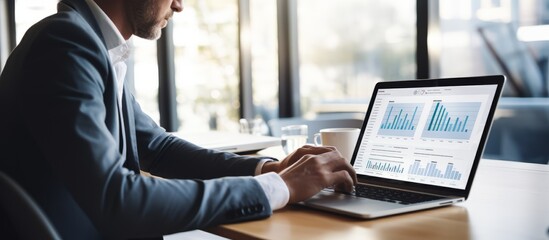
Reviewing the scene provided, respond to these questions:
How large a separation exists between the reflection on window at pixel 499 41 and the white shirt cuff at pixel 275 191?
7.13ft

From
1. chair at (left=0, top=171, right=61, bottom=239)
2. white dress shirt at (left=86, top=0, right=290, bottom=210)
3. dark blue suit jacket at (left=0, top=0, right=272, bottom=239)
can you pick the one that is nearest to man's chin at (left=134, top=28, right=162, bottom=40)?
white dress shirt at (left=86, top=0, right=290, bottom=210)

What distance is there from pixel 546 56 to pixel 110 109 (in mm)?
2763

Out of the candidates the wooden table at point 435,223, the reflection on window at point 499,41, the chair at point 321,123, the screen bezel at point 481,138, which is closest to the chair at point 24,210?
the wooden table at point 435,223

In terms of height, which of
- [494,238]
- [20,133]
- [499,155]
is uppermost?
[20,133]

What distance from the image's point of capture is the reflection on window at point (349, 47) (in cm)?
372

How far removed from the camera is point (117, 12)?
54.6 inches

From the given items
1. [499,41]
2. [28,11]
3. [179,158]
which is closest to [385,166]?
[179,158]

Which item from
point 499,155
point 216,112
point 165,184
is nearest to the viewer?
point 165,184

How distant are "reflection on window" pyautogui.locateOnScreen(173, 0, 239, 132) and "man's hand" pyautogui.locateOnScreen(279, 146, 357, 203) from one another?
3391 mm

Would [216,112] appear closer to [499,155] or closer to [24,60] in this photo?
[499,155]

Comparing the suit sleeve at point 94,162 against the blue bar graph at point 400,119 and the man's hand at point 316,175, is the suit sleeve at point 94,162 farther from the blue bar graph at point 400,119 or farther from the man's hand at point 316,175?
the blue bar graph at point 400,119

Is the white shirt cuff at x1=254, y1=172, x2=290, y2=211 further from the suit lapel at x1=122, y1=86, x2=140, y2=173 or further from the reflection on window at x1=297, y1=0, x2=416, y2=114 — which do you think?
the reflection on window at x1=297, y1=0, x2=416, y2=114

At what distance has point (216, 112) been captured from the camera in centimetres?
485

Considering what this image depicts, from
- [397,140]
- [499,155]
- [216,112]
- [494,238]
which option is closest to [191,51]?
[216,112]
